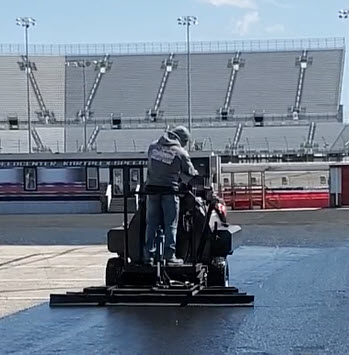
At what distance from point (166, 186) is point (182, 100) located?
66.6 meters

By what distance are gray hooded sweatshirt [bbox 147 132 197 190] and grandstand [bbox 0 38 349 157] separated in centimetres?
6024

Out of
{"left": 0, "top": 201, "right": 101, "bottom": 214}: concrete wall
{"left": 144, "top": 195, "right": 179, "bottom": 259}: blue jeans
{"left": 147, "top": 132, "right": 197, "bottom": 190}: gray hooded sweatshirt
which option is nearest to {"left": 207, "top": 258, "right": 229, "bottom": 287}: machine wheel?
{"left": 144, "top": 195, "right": 179, "bottom": 259}: blue jeans

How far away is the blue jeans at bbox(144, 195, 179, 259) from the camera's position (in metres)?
10.8

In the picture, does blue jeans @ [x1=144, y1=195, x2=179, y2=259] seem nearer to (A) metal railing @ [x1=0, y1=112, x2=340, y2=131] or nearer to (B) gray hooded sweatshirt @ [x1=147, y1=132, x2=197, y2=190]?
(B) gray hooded sweatshirt @ [x1=147, y1=132, x2=197, y2=190]

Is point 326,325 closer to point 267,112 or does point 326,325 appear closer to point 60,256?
point 60,256

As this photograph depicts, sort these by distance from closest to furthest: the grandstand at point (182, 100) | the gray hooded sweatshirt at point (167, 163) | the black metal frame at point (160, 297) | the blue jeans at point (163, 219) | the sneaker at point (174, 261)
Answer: the black metal frame at point (160, 297)
the gray hooded sweatshirt at point (167, 163)
the blue jeans at point (163, 219)
the sneaker at point (174, 261)
the grandstand at point (182, 100)

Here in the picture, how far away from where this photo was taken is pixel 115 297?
1055 centimetres

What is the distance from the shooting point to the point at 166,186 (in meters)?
10.8

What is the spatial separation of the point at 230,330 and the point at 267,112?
67668mm

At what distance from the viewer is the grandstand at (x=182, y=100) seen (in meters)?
73.8

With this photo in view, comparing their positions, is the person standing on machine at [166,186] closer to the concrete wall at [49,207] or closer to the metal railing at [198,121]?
the concrete wall at [49,207]

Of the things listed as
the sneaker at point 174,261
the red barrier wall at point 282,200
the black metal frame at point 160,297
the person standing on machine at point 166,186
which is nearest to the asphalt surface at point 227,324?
the black metal frame at point 160,297

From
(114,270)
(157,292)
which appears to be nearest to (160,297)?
(157,292)

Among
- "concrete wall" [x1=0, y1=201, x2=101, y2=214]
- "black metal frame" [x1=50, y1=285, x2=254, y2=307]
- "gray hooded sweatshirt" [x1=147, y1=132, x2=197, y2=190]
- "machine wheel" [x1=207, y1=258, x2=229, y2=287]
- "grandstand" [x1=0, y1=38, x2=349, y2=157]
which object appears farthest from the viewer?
"grandstand" [x1=0, y1=38, x2=349, y2=157]
